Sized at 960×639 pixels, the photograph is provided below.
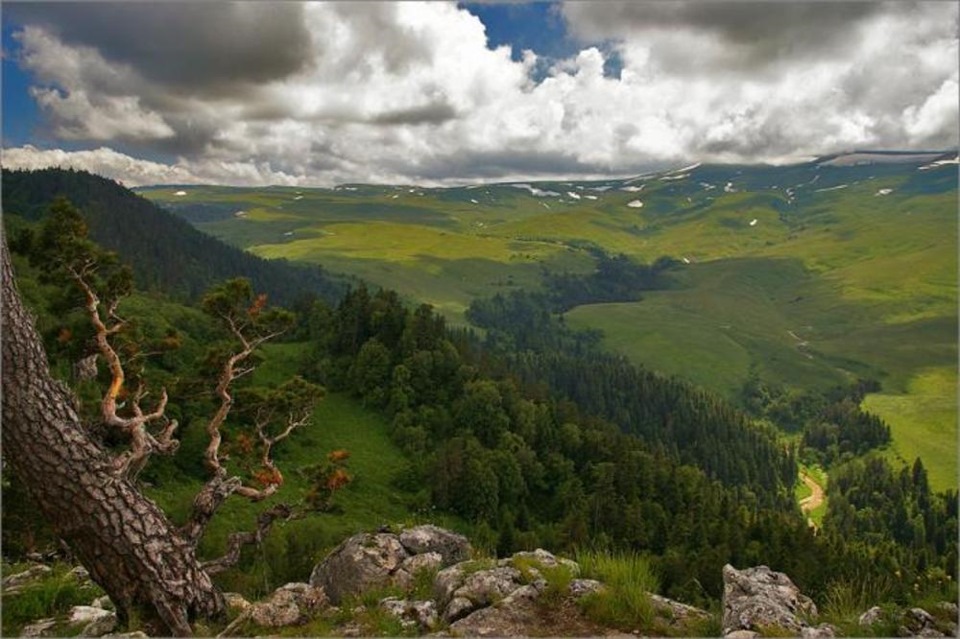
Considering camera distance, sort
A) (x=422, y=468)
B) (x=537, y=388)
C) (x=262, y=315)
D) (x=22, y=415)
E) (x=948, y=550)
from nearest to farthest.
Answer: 1. (x=22, y=415)
2. (x=262, y=315)
3. (x=422, y=468)
4. (x=537, y=388)
5. (x=948, y=550)

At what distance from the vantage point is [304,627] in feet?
41.8

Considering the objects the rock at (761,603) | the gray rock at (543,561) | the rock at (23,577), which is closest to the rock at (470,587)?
the gray rock at (543,561)

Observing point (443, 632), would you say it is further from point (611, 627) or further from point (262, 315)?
point (262, 315)

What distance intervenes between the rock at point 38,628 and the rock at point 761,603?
1376 cm

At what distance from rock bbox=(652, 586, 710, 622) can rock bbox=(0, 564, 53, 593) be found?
15615 mm

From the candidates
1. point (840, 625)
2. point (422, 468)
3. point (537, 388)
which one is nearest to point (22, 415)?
point (840, 625)

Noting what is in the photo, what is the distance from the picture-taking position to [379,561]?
56.3ft

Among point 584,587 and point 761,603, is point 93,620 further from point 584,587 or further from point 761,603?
point 761,603

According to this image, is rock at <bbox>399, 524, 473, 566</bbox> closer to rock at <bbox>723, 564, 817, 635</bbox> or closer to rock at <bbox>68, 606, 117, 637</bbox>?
rock at <bbox>723, 564, 817, 635</bbox>

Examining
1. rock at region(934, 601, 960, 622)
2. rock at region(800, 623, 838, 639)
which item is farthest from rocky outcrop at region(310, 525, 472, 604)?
rock at region(934, 601, 960, 622)

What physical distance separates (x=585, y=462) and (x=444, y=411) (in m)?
27.2

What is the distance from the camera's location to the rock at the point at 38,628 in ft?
41.2

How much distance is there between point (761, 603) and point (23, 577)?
1944cm

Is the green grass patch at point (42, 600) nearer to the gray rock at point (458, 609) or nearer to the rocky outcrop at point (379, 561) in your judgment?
the rocky outcrop at point (379, 561)
